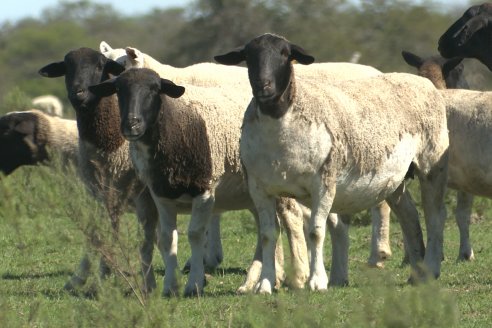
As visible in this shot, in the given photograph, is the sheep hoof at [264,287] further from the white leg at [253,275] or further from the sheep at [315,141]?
the white leg at [253,275]

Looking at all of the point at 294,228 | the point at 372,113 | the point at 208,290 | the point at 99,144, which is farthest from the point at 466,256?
the point at 99,144

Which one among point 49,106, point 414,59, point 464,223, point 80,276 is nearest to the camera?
point 80,276

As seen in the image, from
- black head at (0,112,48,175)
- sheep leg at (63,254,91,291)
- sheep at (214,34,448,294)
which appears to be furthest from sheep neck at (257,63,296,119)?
black head at (0,112,48,175)

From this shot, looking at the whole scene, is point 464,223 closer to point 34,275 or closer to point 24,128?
point 34,275

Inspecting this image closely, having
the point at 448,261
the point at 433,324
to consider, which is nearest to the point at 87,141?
the point at 448,261

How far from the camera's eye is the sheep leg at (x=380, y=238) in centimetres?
1315

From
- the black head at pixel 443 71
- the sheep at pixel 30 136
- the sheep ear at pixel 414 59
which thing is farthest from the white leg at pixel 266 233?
the sheep ear at pixel 414 59

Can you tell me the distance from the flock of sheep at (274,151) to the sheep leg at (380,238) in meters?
0.18

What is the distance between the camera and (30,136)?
13.8 metres

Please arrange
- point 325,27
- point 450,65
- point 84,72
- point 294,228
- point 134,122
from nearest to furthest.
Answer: point 134,122 → point 294,228 → point 84,72 → point 450,65 → point 325,27

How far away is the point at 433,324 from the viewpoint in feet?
23.6

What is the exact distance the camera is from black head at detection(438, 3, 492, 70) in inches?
510

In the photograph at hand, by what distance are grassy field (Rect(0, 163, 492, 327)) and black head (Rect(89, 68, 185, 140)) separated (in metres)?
0.74

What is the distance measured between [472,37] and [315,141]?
10.2ft
